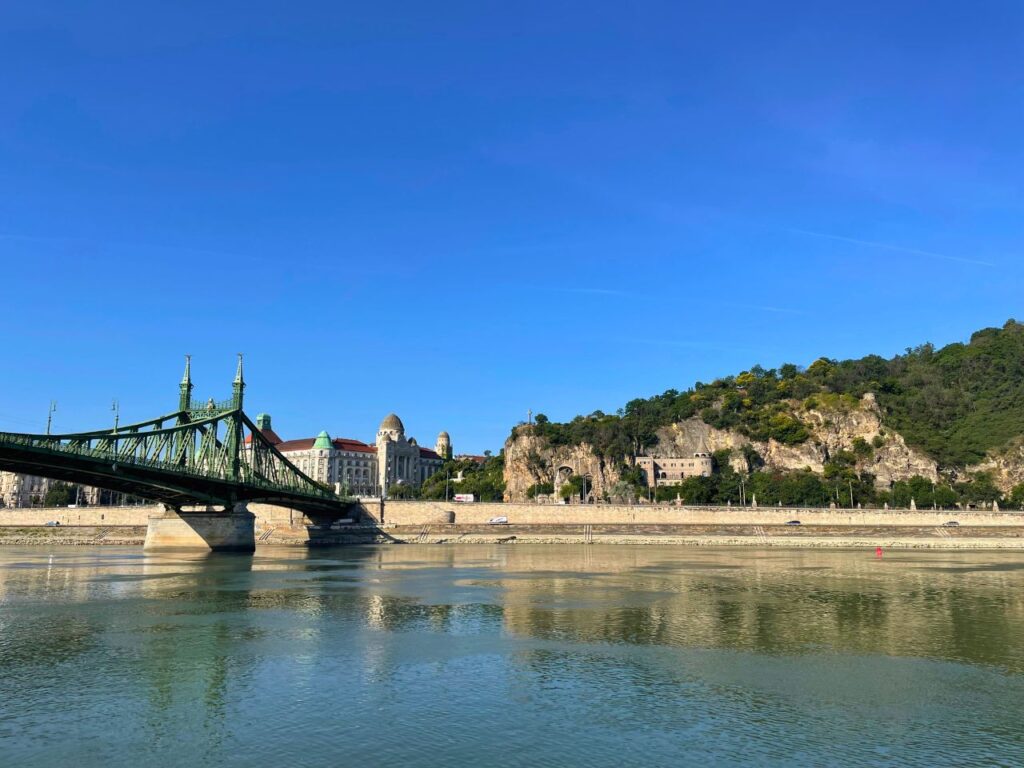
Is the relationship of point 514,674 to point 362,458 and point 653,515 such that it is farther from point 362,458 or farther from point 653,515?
point 362,458

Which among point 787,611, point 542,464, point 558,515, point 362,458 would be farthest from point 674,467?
point 787,611

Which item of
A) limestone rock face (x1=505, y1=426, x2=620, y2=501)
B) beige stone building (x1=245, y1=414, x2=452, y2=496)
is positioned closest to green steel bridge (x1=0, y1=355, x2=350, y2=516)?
limestone rock face (x1=505, y1=426, x2=620, y2=501)

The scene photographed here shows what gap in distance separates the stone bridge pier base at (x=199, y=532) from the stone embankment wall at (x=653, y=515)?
24.4 m

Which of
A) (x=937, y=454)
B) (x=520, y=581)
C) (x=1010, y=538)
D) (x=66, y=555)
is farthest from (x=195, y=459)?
(x=937, y=454)

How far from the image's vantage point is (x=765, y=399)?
13500 cm

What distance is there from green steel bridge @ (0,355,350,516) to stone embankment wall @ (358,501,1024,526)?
1011cm

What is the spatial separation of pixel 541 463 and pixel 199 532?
77.0 metres

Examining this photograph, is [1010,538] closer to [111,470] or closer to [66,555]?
[111,470]

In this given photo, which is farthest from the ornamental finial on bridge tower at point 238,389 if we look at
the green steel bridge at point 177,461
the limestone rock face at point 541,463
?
the limestone rock face at point 541,463

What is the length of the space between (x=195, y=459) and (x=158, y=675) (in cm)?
5001

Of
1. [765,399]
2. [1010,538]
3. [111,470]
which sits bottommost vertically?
[1010,538]

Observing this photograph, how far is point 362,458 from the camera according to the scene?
17575 cm

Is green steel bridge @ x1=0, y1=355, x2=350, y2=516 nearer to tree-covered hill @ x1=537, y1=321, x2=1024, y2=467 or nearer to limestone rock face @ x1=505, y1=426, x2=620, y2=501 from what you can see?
limestone rock face @ x1=505, y1=426, x2=620, y2=501

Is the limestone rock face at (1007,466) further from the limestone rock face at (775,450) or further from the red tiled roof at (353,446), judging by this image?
the red tiled roof at (353,446)
